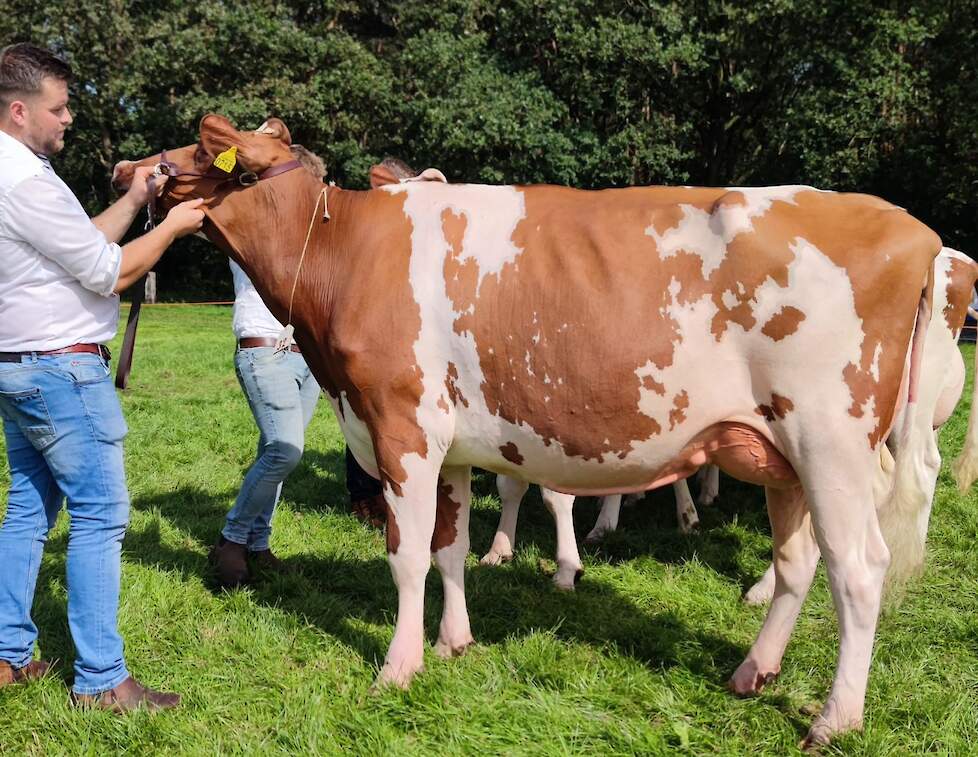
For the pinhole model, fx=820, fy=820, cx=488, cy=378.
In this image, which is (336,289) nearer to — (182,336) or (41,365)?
(41,365)

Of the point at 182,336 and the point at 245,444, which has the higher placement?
the point at 245,444

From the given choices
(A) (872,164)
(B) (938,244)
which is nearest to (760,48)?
(A) (872,164)

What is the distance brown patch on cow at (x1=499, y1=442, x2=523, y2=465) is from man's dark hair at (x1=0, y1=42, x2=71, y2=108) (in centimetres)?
224

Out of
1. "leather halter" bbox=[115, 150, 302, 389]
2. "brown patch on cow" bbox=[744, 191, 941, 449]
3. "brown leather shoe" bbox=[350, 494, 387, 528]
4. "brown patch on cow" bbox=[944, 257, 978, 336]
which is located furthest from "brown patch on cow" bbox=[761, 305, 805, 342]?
"brown leather shoe" bbox=[350, 494, 387, 528]

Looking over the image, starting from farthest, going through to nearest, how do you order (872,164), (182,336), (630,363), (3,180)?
(872,164)
(182,336)
(630,363)
(3,180)

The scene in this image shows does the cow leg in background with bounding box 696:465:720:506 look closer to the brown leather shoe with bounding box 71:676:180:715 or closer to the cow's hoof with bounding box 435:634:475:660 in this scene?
the cow's hoof with bounding box 435:634:475:660

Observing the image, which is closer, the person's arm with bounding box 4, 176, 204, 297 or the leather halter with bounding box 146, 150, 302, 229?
the person's arm with bounding box 4, 176, 204, 297

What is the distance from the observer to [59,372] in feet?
10.2

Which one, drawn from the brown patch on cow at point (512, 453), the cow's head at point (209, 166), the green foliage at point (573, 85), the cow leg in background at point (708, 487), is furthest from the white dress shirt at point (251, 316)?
the green foliage at point (573, 85)

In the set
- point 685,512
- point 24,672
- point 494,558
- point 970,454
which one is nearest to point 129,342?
point 24,672

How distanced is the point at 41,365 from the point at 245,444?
5.26 meters

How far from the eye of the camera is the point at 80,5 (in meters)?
25.5

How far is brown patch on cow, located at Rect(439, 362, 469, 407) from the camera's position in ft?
11.2

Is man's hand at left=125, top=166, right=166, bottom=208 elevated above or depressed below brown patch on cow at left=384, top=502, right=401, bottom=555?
above
